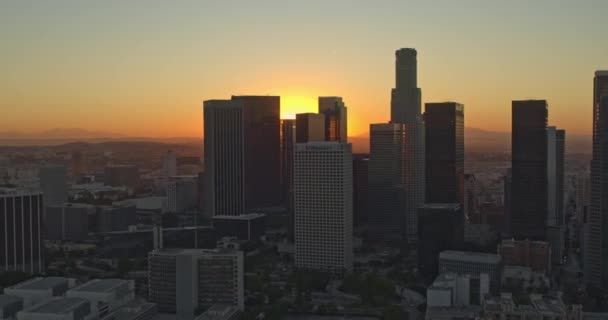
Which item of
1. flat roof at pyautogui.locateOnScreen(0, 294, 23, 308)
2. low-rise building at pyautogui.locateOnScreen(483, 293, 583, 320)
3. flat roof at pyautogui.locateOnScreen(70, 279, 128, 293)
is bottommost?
flat roof at pyautogui.locateOnScreen(0, 294, 23, 308)

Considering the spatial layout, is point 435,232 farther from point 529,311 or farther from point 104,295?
point 104,295

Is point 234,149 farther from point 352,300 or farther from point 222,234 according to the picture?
point 352,300

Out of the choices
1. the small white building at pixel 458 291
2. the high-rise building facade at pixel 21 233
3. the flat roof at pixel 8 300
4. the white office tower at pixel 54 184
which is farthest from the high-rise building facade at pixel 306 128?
the flat roof at pixel 8 300

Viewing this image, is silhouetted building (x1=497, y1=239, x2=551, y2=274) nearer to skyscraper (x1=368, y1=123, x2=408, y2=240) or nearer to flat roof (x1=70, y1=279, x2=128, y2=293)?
skyscraper (x1=368, y1=123, x2=408, y2=240)

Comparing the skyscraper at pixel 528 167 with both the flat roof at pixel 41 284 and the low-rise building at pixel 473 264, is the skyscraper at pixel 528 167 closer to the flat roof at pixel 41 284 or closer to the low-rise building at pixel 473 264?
the low-rise building at pixel 473 264

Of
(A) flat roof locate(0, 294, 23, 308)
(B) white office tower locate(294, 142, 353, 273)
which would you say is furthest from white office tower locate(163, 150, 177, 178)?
(A) flat roof locate(0, 294, 23, 308)

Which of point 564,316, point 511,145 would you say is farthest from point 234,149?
point 564,316

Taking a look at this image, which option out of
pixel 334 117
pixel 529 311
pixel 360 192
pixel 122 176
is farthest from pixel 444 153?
pixel 529 311

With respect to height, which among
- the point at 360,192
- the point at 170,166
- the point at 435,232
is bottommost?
the point at 435,232
